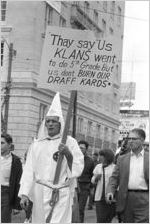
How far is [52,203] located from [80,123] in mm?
37112

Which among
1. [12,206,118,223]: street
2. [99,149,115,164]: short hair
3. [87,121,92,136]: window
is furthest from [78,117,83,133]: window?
[99,149,115,164]: short hair

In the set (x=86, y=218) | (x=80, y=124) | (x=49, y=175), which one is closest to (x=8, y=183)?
(x=49, y=175)

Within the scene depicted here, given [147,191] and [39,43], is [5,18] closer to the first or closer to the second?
[39,43]

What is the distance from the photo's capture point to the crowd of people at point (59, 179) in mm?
5957

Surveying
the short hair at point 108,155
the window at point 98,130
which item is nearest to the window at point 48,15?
the window at point 98,130

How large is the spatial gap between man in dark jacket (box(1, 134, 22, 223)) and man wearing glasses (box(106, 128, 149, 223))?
134 centimetres

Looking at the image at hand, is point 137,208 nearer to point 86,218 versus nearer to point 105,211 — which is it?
point 105,211

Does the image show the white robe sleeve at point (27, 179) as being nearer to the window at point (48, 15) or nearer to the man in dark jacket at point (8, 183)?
the man in dark jacket at point (8, 183)

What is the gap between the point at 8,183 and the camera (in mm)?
7004

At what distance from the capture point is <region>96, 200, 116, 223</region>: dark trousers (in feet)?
26.8

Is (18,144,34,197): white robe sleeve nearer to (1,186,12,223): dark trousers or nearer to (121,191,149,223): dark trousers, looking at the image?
(1,186,12,223): dark trousers

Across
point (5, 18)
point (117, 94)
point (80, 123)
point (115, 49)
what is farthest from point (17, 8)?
point (115, 49)

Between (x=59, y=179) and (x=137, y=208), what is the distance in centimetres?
122

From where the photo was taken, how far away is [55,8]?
120ft
